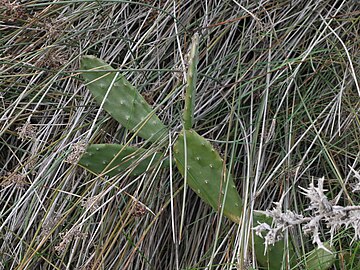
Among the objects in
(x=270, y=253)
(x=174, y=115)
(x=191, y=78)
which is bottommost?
(x=270, y=253)

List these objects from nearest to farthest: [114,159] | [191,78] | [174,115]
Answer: [191,78] → [114,159] → [174,115]

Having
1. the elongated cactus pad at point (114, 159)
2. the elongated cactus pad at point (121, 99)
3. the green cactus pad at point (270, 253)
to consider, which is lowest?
the green cactus pad at point (270, 253)

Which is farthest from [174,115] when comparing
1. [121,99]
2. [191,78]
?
[191,78]

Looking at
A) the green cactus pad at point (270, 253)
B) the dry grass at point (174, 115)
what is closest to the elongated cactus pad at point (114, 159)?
the dry grass at point (174, 115)

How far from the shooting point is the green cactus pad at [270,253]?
1020mm

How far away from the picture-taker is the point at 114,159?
1065 mm

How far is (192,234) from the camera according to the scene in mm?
1190

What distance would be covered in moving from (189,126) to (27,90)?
16.2 inches

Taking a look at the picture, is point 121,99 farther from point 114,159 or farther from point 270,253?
point 270,253

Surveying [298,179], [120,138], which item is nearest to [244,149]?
[298,179]

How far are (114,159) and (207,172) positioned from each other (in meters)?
0.16

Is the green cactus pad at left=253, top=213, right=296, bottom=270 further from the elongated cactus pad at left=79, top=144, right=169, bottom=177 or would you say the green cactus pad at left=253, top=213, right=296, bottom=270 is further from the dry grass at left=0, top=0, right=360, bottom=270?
the elongated cactus pad at left=79, top=144, right=169, bottom=177

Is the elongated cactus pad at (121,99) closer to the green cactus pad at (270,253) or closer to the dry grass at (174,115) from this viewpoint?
the dry grass at (174,115)

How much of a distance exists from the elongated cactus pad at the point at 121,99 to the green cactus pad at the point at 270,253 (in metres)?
0.25
